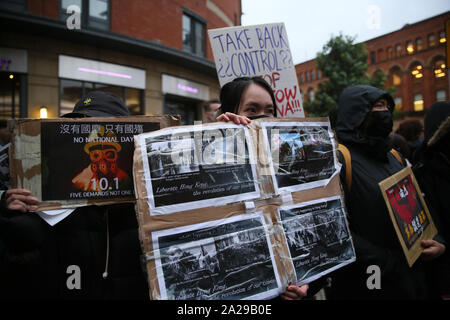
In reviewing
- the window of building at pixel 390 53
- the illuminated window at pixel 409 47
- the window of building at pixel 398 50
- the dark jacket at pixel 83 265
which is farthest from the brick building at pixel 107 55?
the window of building at pixel 390 53

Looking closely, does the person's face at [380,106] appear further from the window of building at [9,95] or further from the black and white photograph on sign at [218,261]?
the window of building at [9,95]

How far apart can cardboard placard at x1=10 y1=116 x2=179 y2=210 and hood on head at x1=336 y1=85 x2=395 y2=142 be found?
1341mm

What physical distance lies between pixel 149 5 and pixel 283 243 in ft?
39.2

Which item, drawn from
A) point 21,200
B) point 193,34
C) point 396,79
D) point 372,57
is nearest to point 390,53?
point 372,57

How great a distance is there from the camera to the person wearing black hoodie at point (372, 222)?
5.02ft

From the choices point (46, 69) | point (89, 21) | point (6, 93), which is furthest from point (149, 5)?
point (6, 93)

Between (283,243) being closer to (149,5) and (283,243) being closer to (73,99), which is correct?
(73,99)

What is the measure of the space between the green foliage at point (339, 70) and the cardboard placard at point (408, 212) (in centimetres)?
1733

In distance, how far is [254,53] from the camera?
2400 mm

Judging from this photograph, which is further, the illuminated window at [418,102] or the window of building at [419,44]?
the illuminated window at [418,102]

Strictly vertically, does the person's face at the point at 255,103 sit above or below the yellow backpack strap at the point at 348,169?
above

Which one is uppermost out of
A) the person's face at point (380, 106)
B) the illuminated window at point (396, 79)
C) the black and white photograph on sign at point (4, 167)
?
the illuminated window at point (396, 79)

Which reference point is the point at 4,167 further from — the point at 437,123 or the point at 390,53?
the point at 390,53

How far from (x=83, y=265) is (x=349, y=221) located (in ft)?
4.88
